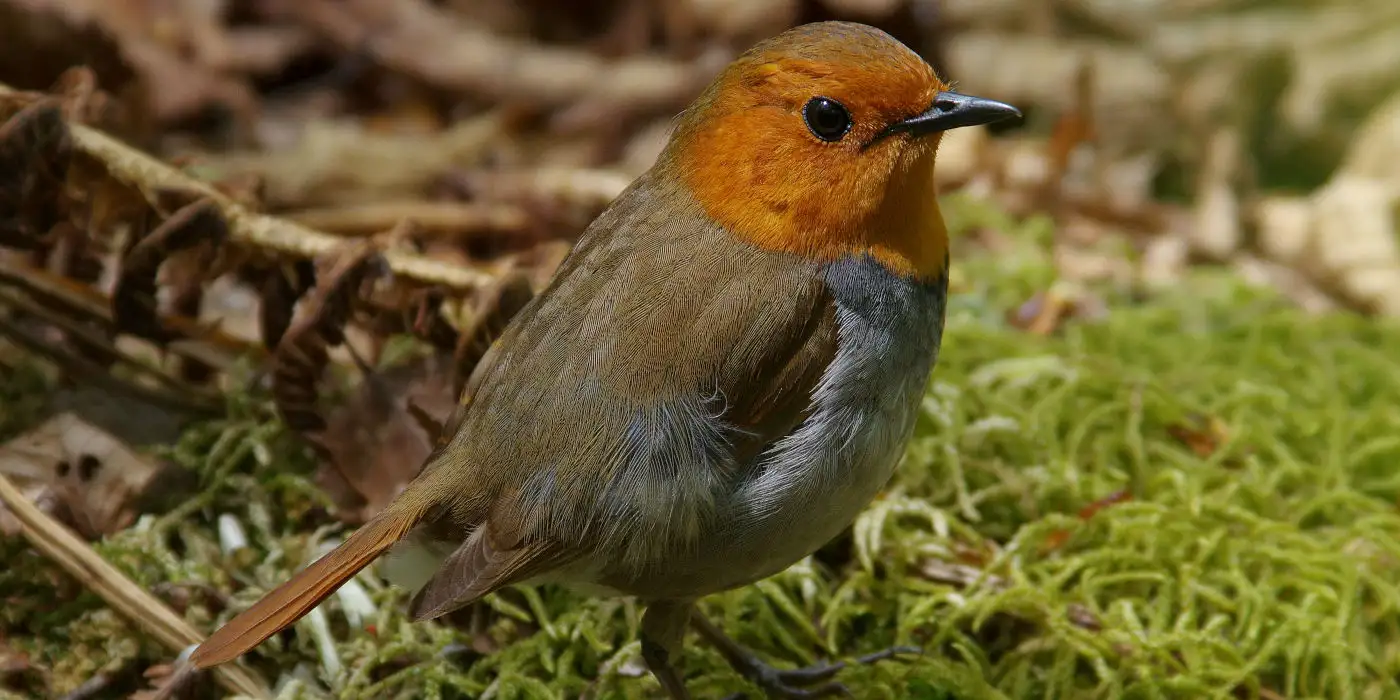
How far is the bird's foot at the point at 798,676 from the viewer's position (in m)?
2.90

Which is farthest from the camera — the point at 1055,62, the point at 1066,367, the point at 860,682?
the point at 1055,62

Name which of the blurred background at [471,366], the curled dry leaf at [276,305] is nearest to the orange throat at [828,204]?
the blurred background at [471,366]

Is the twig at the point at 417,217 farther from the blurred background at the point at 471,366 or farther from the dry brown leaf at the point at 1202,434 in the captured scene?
the dry brown leaf at the point at 1202,434

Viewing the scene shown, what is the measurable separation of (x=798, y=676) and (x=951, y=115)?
51.9 inches

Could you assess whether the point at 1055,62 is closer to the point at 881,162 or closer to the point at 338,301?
the point at 881,162

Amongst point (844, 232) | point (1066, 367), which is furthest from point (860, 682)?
point (1066, 367)

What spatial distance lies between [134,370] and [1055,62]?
14.6ft

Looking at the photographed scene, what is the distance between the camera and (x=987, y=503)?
3357 millimetres

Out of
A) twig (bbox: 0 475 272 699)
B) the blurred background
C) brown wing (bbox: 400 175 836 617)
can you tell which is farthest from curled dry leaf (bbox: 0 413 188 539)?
brown wing (bbox: 400 175 836 617)

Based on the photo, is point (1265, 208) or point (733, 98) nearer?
point (733, 98)

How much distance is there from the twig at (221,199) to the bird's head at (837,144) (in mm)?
915

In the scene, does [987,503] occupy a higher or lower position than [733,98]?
lower

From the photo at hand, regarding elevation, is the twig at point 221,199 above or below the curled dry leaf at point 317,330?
above

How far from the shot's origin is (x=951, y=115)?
2.68m
